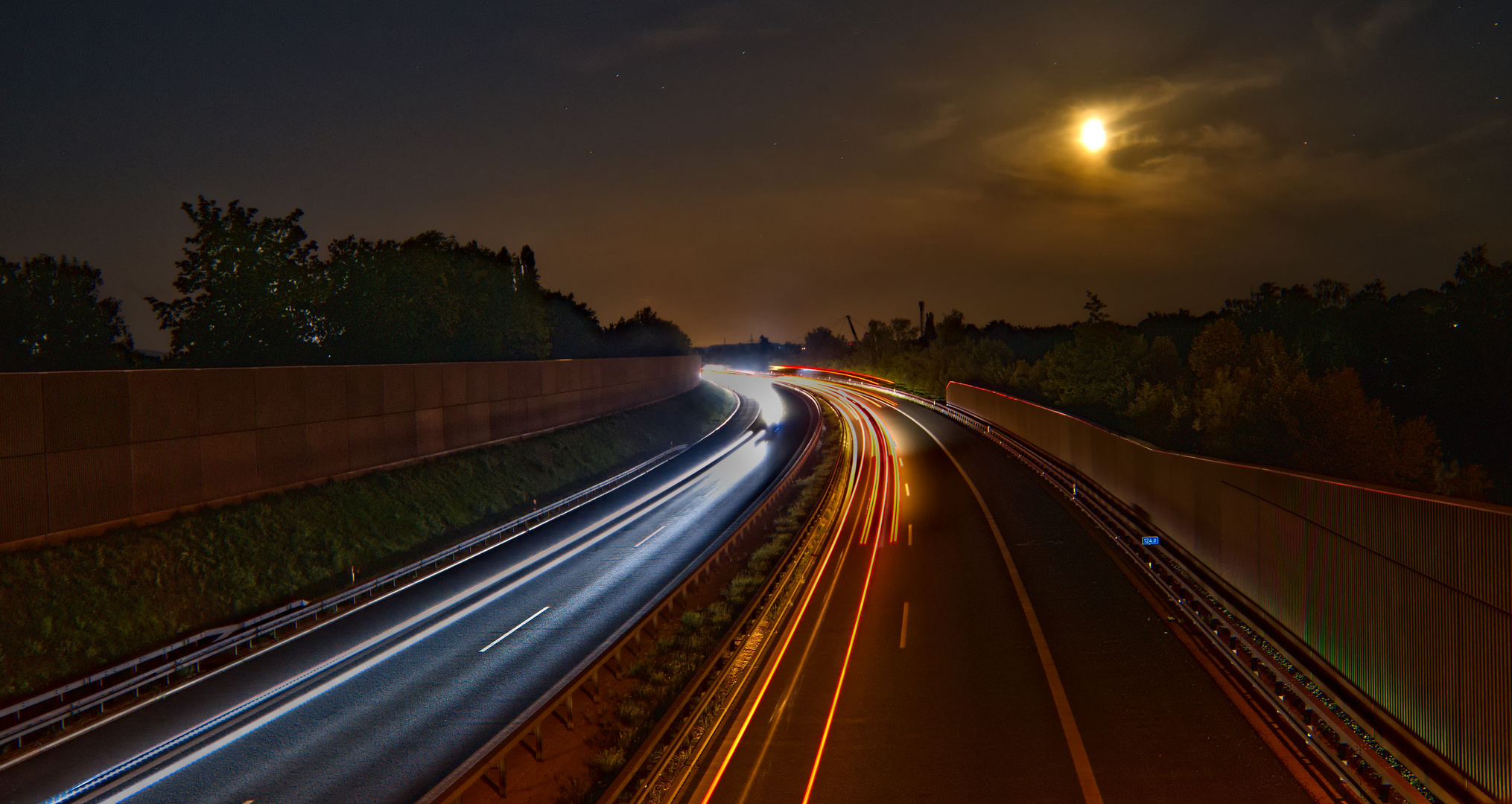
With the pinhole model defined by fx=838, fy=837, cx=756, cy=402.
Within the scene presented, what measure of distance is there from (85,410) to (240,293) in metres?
18.6

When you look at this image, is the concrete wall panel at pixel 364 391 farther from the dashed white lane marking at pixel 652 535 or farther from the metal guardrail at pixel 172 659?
the dashed white lane marking at pixel 652 535

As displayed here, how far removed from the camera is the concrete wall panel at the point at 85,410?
17391 millimetres

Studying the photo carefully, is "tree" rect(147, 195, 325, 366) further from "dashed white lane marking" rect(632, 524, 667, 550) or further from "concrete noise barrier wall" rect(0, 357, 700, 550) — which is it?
"dashed white lane marking" rect(632, 524, 667, 550)

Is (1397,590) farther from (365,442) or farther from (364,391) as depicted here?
(364,391)

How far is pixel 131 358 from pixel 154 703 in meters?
23.0

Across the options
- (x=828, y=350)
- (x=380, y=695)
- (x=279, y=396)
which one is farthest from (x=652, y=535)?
(x=828, y=350)

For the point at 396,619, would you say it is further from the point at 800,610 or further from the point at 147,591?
the point at 800,610

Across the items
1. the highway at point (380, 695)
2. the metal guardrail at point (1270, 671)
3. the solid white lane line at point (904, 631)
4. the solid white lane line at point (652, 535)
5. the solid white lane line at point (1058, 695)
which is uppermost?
the metal guardrail at point (1270, 671)

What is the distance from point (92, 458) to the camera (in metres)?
18.2

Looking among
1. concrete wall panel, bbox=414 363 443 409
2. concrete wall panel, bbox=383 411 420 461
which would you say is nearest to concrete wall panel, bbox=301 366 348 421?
concrete wall panel, bbox=383 411 420 461

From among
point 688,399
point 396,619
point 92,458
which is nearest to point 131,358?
point 92,458

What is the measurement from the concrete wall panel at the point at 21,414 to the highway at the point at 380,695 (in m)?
6.12

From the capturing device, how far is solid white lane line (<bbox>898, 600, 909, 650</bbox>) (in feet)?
54.2

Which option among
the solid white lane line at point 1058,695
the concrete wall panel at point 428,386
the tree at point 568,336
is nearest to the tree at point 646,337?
the tree at point 568,336
